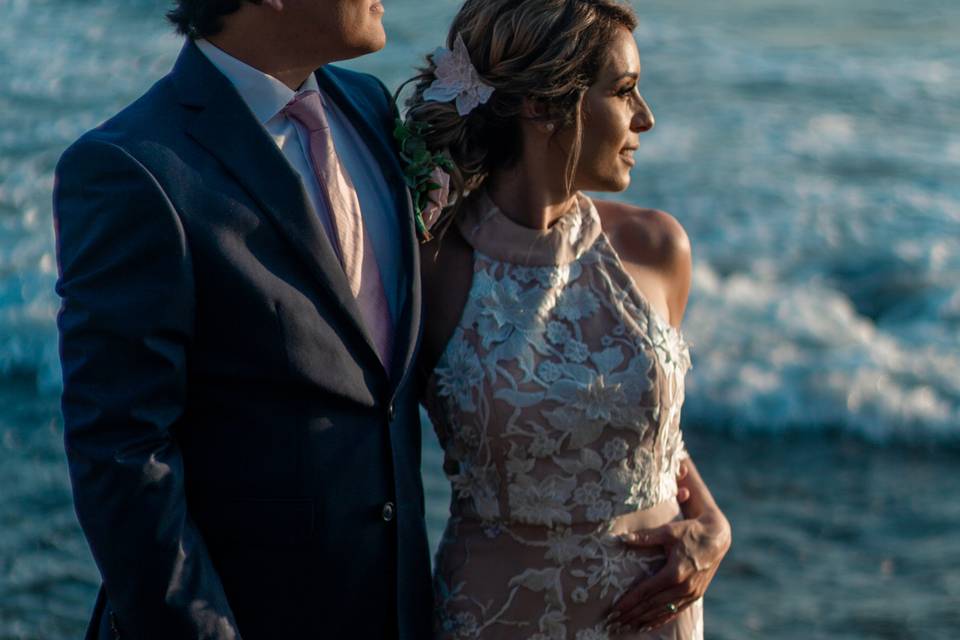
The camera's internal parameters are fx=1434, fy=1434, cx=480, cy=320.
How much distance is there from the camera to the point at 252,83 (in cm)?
243

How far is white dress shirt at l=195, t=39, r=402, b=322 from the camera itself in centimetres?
243

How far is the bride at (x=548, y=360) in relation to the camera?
8.89 ft

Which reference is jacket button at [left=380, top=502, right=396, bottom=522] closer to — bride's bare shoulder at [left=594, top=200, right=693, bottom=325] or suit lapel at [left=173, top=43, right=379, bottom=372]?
suit lapel at [left=173, top=43, right=379, bottom=372]

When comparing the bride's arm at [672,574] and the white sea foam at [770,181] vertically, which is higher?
the bride's arm at [672,574]

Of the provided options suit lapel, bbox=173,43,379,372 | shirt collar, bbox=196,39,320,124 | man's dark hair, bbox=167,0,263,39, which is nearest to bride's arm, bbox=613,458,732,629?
suit lapel, bbox=173,43,379,372

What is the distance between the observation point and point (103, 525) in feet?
7.13

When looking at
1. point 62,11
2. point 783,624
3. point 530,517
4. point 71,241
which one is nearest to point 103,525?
point 71,241

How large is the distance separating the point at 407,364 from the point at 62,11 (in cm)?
1164

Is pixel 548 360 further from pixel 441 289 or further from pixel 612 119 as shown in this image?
pixel 612 119

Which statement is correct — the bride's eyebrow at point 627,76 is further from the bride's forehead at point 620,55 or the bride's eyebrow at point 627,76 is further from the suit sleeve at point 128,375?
the suit sleeve at point 128,375

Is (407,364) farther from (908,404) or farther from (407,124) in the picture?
(908,404)

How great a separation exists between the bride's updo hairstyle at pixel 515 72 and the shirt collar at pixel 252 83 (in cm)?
47

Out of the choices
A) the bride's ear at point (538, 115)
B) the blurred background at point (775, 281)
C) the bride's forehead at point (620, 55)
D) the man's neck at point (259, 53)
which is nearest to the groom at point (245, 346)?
the man's neck at point (259, 53)

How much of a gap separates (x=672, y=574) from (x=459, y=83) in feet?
3.41
